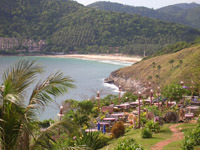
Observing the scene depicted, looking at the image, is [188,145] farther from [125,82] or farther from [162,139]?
[125,82]

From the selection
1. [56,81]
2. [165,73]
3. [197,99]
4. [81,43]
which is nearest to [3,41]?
[81,43]

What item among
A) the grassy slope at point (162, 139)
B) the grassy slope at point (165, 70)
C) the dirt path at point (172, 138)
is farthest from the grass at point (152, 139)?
the grassy slope at point (165, 70)

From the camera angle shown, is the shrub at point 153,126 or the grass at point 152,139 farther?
the shrub at point 153,126

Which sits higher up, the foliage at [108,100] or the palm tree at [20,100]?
the palm tree at [20,100]

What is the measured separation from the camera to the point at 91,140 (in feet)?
22.9

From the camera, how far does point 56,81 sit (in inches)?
170

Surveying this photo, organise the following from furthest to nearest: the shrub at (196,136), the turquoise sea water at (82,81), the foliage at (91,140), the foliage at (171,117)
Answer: the turquoise sea water at (82,81) < the foliage at (171,117) < the shrub at (196,136) < the foliage at (91,140)

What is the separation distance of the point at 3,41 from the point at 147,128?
103 meters

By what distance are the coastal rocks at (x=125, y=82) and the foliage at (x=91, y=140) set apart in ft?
66.5

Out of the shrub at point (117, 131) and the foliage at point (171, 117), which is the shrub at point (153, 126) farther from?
the foliage at point (171, 117)

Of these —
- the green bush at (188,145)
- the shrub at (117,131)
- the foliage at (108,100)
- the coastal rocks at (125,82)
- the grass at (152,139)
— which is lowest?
the coastal rocks at (125,82)

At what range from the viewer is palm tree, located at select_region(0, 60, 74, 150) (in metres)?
3.79

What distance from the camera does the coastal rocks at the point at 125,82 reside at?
30.4 m

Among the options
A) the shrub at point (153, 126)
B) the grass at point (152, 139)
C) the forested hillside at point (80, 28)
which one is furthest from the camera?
the forested hillside at point (80, 28)
